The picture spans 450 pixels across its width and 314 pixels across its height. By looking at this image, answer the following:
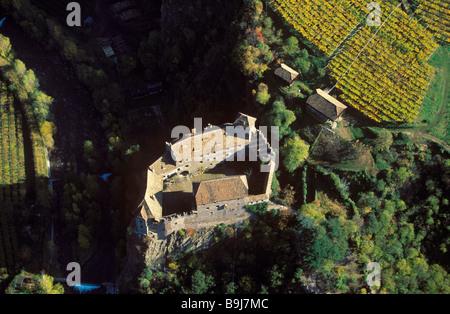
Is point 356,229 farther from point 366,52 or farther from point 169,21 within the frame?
point 169,21

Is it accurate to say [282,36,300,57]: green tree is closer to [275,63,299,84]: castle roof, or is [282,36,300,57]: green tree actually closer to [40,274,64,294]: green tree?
[275,63,299,84]: castle roof

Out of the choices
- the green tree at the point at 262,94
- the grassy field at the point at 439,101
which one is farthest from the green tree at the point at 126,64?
the grassy field at the point at 439,101

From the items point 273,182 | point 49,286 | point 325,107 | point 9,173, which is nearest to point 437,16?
point 325,107

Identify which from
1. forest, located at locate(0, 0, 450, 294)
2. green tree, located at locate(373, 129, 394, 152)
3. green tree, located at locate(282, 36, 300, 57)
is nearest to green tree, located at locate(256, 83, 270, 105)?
forest, located at locate(0, 0, 450, 294)

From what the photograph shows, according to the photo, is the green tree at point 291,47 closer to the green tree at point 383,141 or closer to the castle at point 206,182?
the castle at point 206,182

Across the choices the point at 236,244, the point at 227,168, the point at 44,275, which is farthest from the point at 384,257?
the point at 44,275

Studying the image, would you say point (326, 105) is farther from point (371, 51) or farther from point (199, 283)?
point (199, 283)
